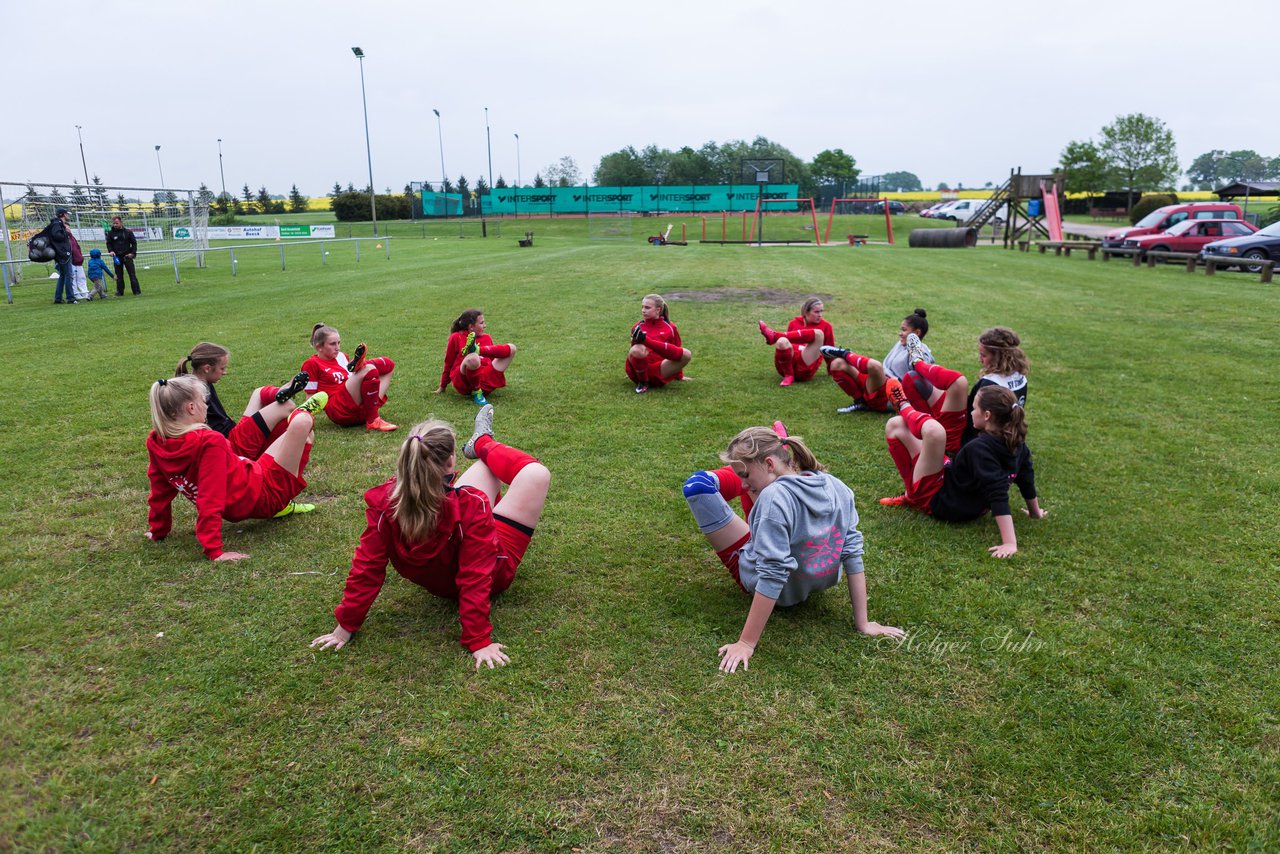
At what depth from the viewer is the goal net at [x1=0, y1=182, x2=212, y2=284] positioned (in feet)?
69.7

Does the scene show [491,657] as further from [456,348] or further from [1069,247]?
[1069,247]

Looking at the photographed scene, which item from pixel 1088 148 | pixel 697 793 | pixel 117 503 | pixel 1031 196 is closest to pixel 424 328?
pixel 117 503

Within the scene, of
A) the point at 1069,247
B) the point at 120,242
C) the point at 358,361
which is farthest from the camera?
the point at 1069,247

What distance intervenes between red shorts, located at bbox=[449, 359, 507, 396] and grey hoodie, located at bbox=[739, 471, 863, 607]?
17.3ft

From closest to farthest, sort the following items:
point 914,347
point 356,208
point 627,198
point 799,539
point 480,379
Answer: point 799,539 → point 914,347 → point 480,379 → point 356,208 → point 627,198

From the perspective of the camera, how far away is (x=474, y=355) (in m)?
8.55

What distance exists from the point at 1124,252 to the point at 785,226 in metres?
26.3

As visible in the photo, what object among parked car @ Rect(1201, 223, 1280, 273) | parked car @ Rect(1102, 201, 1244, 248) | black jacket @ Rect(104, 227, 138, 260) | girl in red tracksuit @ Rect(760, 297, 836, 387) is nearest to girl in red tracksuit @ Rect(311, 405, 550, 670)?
girl in red tracksuit @ Rect(760, 297, 836, 387)

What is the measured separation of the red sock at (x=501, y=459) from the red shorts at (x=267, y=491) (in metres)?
1.65

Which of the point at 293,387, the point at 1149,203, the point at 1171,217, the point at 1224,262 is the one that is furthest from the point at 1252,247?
the point at 1149,203

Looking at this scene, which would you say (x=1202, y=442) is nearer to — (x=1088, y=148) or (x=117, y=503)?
(x=117, y=503)

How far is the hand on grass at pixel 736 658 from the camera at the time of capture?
12.2ft

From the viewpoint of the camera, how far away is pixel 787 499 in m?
3.77

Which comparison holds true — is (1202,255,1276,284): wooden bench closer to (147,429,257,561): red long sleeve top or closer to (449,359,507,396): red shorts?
(449,359,507,396): red shorts
